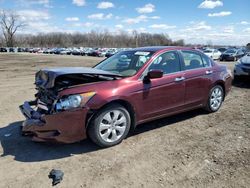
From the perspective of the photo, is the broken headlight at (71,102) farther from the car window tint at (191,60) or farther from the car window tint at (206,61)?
the car window tint at (206,61)

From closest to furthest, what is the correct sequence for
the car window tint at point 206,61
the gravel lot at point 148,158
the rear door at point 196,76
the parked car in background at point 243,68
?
1. the gravel lot at point 148,158
2. the rear door at point 196,76
3. the car window tint at point 206,61
4. the parked car in background at point 243,68

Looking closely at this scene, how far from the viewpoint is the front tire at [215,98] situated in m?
6.67

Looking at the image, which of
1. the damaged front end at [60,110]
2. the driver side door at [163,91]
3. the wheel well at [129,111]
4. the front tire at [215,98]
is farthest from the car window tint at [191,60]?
the damaged front end at [60,110]

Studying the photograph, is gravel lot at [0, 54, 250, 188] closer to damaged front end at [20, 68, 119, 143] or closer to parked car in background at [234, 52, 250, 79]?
damaged front end at [20, 68, 119, 143]

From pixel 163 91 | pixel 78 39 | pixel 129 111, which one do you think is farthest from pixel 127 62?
pixel 78 39

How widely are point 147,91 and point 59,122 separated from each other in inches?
64.5

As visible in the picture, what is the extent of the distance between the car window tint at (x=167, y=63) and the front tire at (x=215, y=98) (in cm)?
126

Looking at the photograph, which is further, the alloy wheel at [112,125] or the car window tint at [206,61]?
the car window tint at [206,61]

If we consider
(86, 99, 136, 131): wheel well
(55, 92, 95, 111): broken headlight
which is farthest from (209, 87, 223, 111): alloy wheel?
(55, 92, 95, 111): broken headlight

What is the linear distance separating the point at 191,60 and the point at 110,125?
256 cm

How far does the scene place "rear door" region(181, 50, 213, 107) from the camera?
6.03 metres

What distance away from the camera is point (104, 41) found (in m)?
136

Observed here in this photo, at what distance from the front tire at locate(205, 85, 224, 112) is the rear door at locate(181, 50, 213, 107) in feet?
0.76

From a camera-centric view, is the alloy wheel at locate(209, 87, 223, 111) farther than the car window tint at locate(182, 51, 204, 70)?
Yes
